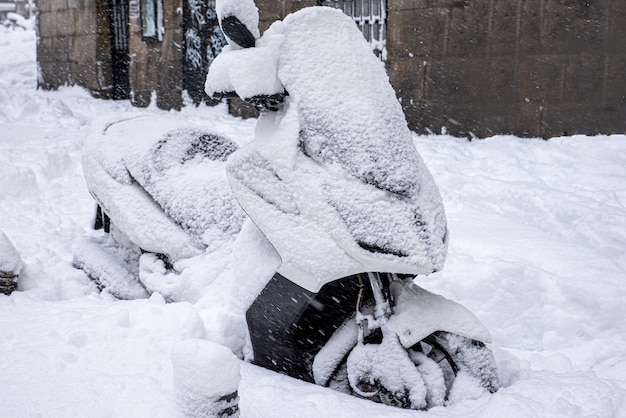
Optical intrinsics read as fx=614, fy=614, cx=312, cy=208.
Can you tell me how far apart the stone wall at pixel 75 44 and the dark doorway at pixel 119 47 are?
211mm

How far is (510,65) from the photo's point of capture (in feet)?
21.9

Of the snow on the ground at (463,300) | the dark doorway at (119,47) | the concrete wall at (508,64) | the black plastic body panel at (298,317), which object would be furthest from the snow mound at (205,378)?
the dark doorway at (119,47)

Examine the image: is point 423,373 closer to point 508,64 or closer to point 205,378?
point 205,378

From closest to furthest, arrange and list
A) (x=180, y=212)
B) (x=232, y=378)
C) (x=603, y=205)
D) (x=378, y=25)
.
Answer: (x=232, y=378), (x=180, y=212), (x=603, y=205), (x=378, y=25)

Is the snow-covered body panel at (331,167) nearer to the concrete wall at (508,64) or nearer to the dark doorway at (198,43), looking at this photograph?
the concrete wall at (508,64)

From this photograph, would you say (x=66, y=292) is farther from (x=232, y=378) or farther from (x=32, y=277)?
(x=232, y=378)

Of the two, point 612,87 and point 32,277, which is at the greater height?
point 612,87

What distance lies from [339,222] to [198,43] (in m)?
8.94

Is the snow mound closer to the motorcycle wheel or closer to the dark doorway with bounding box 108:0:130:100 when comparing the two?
the motorcycle wheel

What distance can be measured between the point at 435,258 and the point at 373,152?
1.27 ft

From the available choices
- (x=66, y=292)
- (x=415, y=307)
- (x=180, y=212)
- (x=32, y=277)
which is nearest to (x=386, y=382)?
(x=415, y=307)

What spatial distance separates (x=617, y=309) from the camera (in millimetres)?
3150

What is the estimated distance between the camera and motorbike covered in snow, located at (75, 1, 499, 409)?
1.92m

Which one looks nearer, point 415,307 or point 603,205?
point 415,307
